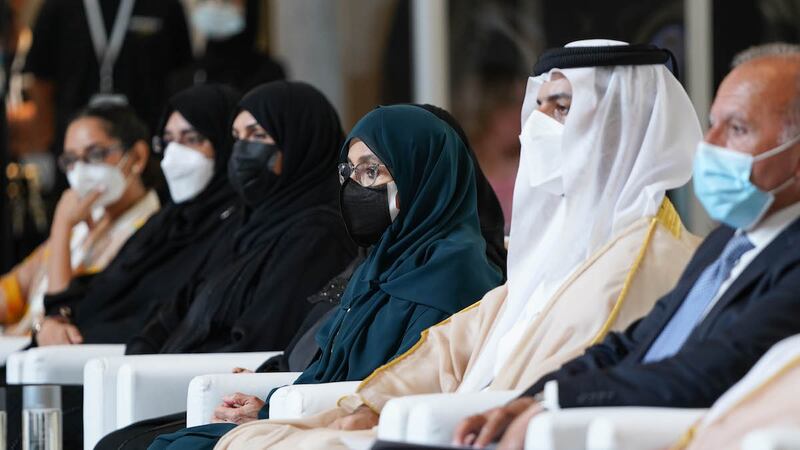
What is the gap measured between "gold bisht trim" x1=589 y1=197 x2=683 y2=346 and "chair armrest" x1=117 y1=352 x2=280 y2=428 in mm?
1535

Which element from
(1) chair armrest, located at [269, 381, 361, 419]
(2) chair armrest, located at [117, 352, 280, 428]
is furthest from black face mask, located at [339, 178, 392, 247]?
(2) chair armrest, located at [117, 352, 280, 428]

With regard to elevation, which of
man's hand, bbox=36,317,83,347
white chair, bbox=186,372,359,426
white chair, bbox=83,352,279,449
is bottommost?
man's hand, bbox=36,317,83,347

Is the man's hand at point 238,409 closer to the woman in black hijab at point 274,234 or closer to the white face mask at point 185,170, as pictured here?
the woman in black hijab at point 274,234

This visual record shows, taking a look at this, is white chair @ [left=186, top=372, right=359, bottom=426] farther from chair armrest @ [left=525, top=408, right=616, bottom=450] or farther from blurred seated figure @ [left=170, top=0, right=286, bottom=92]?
Result: blurred seated figure @ [left=170, top=0, right=286, bottom=92]

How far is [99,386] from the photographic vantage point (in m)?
4.66

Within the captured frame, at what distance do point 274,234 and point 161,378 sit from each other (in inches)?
27.3

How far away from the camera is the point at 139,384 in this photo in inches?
178

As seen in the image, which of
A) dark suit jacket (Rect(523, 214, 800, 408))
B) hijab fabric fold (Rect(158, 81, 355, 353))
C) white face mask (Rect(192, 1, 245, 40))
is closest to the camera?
dark suit jacket (Rect(523, 214, 800, 408))

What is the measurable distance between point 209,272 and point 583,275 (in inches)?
86.4

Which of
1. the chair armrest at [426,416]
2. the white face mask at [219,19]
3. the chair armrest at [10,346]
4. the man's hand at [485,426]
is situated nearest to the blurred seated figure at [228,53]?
the white face mask at [219,19]

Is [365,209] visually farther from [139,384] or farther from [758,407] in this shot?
[758,407]

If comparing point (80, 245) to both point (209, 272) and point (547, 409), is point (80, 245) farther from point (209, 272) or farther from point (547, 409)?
point (547, 409)

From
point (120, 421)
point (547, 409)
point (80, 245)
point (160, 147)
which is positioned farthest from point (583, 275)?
point (80, 245)

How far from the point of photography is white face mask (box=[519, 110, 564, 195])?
364 cm
